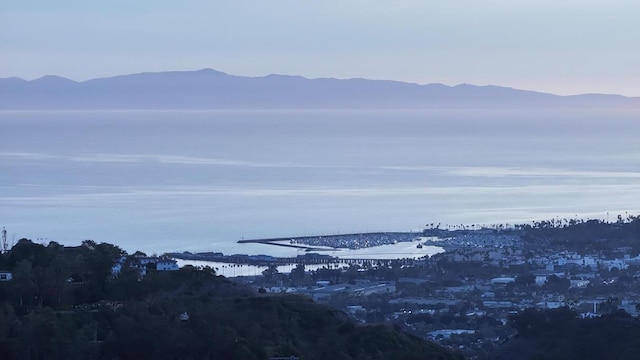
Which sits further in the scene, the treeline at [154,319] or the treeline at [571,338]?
the treeline at [571,338]

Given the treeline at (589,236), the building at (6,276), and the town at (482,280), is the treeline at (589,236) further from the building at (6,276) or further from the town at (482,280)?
the building at (6,276)

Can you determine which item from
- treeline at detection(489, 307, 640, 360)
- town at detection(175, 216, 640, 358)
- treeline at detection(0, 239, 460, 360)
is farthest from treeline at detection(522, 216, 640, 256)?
treeline at detection(0, 239, 460, 360)

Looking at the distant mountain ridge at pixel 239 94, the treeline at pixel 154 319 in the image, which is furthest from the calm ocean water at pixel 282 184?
the distant mountain ridge at pixel 239 94

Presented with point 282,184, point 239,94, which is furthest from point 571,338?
point 239,94

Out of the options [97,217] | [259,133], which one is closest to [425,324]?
[97,217]

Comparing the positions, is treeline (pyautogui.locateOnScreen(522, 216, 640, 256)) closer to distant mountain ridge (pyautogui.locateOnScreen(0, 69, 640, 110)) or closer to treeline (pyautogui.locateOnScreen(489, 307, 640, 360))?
treeline (pyautogui.locateOnScreen(489, 307, 640, 360))

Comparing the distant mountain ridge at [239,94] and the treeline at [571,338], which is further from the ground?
the distant mountain ridge at [239,94]

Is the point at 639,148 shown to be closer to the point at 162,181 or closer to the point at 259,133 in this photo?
the point at 259,133
